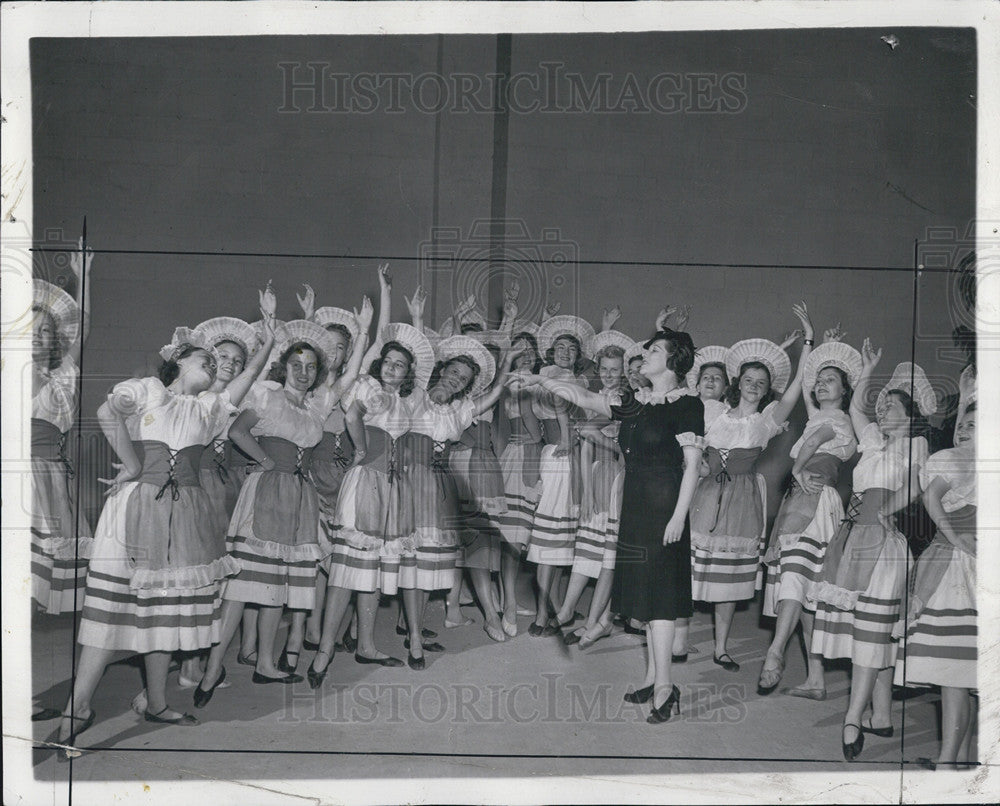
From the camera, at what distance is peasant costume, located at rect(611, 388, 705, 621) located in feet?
15.1

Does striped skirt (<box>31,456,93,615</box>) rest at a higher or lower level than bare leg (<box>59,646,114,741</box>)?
higher

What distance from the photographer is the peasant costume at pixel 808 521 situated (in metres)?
4.65

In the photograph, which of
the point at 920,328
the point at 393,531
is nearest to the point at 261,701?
the point at 393,531

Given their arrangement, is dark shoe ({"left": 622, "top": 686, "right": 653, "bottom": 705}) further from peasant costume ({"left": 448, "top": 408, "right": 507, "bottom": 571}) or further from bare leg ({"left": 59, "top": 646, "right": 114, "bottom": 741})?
bare leg ({"left": 59, "top": 646, "right": 114, "bottom": 741})

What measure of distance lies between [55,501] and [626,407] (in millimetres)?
2764

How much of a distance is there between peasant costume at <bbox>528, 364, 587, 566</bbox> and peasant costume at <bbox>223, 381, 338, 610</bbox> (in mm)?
1044

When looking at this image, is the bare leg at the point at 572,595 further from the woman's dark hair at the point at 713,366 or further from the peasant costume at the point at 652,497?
the woman's dark hair at the point at 713,366

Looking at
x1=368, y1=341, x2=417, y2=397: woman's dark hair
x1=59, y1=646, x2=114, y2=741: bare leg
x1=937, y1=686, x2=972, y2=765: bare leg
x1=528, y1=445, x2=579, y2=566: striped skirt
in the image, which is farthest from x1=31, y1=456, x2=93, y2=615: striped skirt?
x1=937, y1=686, x2=972, y2=765: bare leg

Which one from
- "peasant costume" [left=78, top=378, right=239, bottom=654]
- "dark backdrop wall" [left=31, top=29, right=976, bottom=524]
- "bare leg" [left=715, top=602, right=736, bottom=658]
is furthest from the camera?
"bare leg" [left=715, top=602, right=736, bottom=658]

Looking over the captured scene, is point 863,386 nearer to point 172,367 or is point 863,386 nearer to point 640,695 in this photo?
point 640,695

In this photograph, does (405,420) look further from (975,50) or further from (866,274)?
(975,50)

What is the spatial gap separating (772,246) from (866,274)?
472mm

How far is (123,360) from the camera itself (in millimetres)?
4512

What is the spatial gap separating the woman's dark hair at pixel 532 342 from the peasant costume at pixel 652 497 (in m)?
0.42
